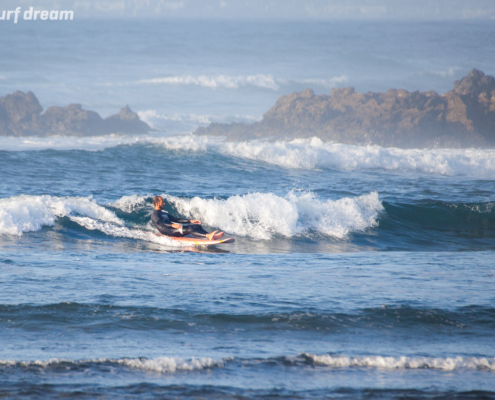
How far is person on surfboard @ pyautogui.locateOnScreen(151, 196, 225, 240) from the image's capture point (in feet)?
37.2

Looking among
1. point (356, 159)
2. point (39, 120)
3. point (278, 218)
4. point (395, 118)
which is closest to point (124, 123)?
point (39, 120)

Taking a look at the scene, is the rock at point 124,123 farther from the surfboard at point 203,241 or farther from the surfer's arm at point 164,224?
the surfboard at point 203,241

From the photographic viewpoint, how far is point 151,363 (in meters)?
4.35

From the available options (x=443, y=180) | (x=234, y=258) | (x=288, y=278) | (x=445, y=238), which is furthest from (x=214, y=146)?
(x=288, y=278)

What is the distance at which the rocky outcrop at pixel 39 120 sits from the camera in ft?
156

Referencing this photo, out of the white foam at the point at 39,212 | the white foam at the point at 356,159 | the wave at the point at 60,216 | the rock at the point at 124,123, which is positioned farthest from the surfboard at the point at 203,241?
the rock at the point at 124,123

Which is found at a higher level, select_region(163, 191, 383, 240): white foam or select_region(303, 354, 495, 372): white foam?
select_region(163, 191, 383, 240): white foam

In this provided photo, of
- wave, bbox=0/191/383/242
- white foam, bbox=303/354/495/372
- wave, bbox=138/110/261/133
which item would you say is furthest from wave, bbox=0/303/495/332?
wave, bbox=138/110/261/133

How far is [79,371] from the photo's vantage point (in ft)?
13.8

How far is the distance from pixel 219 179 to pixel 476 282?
16.7 metres

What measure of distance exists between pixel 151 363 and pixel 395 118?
5046 cm

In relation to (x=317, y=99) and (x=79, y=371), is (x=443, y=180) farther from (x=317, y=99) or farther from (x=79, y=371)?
(x=317, y=99)

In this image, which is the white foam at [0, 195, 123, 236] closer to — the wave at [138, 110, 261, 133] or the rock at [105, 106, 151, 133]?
the rock at [105, 106, 151, 133]

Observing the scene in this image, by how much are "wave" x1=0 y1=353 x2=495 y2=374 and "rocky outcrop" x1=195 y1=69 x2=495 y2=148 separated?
4651cm
